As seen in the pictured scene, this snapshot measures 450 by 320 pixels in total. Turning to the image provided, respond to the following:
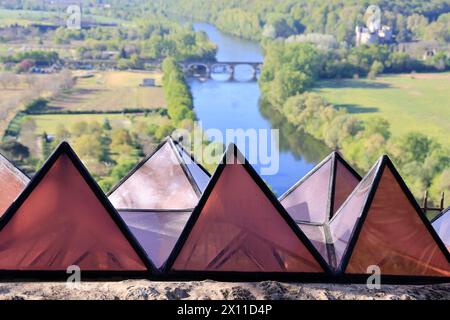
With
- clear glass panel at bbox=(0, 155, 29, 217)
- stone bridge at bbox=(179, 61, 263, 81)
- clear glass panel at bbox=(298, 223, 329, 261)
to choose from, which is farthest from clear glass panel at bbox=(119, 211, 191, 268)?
stone bridge at bbox=(179, 61, 263, 81)

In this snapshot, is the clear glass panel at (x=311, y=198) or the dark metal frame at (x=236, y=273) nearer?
the dark metal frame at (x=236, y=273)

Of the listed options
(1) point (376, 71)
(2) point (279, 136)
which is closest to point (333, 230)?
(2) point (279, 136)

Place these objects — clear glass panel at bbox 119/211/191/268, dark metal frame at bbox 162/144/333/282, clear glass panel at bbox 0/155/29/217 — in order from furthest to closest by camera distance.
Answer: clear glass panel at bbox 0/155/29/217, clear glass panel at bbox 119/211/191/268, dark metal frame at bbox 162/144/333/282

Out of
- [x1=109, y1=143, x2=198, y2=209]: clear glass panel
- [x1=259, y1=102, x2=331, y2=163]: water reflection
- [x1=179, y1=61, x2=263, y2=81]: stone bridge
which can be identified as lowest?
[x1=259, y1=102, x2=331, y2=163]: water reflection

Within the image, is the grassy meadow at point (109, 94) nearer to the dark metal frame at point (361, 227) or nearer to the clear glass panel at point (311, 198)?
the clear glass panel at point (311, 198)

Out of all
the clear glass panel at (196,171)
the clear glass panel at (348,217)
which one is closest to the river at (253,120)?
the clear glass panel at (196,171)

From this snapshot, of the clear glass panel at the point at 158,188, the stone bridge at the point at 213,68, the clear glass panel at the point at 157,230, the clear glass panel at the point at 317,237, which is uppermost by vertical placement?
the clear glass panel at the point at 158,188

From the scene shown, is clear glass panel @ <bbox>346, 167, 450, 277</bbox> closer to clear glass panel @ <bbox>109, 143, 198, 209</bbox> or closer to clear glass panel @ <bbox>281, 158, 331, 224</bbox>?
clear glass panel @ <bbox>281, 158, 331, 224</bbox>
